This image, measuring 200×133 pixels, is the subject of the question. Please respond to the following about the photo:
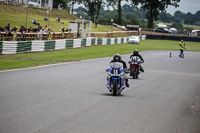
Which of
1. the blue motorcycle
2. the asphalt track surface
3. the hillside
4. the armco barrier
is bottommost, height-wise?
the asphalt track surface

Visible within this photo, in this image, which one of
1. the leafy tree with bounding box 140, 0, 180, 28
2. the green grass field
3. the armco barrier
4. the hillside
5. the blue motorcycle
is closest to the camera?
the blue motorcycle

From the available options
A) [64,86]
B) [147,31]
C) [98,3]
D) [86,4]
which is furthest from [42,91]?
[86,4]

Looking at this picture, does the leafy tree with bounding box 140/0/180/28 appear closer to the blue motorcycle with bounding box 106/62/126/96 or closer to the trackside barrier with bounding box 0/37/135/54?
the trackside barrier with bounding box 0/37/135/54

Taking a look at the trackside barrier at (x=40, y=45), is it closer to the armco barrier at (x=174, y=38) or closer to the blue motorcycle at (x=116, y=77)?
the blue motorcycle at (x=116, y=77)

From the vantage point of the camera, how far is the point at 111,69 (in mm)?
12172

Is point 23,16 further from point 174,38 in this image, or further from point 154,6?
point 154,6

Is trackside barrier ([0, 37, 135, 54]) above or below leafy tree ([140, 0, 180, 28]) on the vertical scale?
below

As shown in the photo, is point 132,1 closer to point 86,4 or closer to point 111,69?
point 86,4

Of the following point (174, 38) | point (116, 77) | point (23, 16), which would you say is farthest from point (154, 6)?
point (116, 77)

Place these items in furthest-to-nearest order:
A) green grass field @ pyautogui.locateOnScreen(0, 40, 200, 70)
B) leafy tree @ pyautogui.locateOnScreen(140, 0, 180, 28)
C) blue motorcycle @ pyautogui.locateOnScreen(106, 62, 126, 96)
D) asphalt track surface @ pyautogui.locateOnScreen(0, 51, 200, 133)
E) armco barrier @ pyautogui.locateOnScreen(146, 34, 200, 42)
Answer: leafy tree @ pyautogui.locateOnScreen(140, 0, 180, 28)
armco barrier @ pyautogui.locateOnScreen(146, 34, 200, 42)
green grass field @ pyautogui.locateOnScreen(0, 40, 200, 70)
blue motorcycle @ pyautogui.locateOnScreen(106, 62, 126, 96)
asphalt track surface @ pyautogui.locateOnScreen(0, 51, 200, 133)

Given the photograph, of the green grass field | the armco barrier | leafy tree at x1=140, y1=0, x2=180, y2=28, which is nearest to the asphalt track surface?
the green grass field

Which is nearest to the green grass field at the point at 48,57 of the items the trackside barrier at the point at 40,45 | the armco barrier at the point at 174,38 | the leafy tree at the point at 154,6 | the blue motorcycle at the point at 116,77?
the trackside barrier at the point at 40,45

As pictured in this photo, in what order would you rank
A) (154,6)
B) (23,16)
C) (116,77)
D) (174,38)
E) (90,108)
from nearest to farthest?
(90,108) < (116,77) < (23,16) < (174,38) < (154,6)

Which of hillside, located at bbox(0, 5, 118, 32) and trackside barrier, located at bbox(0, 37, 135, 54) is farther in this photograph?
hillside, located at bbox(0, 5, 118, 32)
